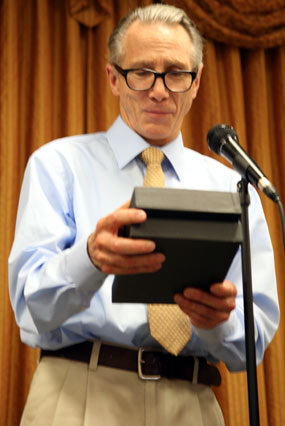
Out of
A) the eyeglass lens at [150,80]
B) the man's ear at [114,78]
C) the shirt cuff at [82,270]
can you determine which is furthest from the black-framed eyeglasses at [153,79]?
the shirt cuff at [82,270]

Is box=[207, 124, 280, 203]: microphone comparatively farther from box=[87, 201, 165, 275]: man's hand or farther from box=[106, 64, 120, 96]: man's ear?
box=[106, 64, 120, 96]: man's ear

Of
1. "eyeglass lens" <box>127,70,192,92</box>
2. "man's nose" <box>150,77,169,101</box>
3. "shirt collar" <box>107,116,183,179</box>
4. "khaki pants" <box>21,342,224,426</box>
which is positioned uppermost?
"eyeglass lens" <box>127,70,192,92</box>

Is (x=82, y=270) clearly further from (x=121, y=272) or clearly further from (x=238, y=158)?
(x=238, y=158)

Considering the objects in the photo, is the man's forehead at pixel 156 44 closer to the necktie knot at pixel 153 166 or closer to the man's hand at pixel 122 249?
the necktie knot at pixel 153 166

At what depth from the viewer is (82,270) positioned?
1.21m

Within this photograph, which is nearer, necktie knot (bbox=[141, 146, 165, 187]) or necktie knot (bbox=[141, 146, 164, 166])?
necktie knot (bbox=[141, 146, 165, 187])

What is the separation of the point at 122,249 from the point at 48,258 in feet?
1.34

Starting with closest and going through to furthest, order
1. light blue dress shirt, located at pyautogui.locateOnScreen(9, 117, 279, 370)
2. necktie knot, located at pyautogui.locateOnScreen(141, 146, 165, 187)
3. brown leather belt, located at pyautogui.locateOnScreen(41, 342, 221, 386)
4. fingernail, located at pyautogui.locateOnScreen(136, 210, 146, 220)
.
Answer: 1. fingernail, located at pyautogui.locateOnScreen(136, 210, 146, 220)
2. light blue dress shirt, located at pyautogui.locateOnScreen(9, 117, 279, 370)
3. brown leather belt, located at pyautogui.locateOnScreen(41, 342, 221, 386)
4. necktie knot, located at pyautogui.locateOnScreen(141, 146, 165, 187)

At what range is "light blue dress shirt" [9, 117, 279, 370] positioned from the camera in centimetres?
129

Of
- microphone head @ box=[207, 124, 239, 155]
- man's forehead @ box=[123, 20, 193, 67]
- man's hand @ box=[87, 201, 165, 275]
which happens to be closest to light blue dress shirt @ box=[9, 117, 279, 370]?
man's hand @ box=[87, 201, 165, 275]

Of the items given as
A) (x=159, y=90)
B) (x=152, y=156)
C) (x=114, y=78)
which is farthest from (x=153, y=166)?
(x=114, y=78)

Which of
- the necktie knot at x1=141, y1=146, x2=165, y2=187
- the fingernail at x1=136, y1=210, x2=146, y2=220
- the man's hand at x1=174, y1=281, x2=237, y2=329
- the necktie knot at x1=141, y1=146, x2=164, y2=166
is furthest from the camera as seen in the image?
the necktie knot at x1=141, y1=146, x2=164, y2=166

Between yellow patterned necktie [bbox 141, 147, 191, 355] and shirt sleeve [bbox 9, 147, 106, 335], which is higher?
shirt sleeve [bbox 9, 147, 106, 335]

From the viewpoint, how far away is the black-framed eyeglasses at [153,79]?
1.67m
